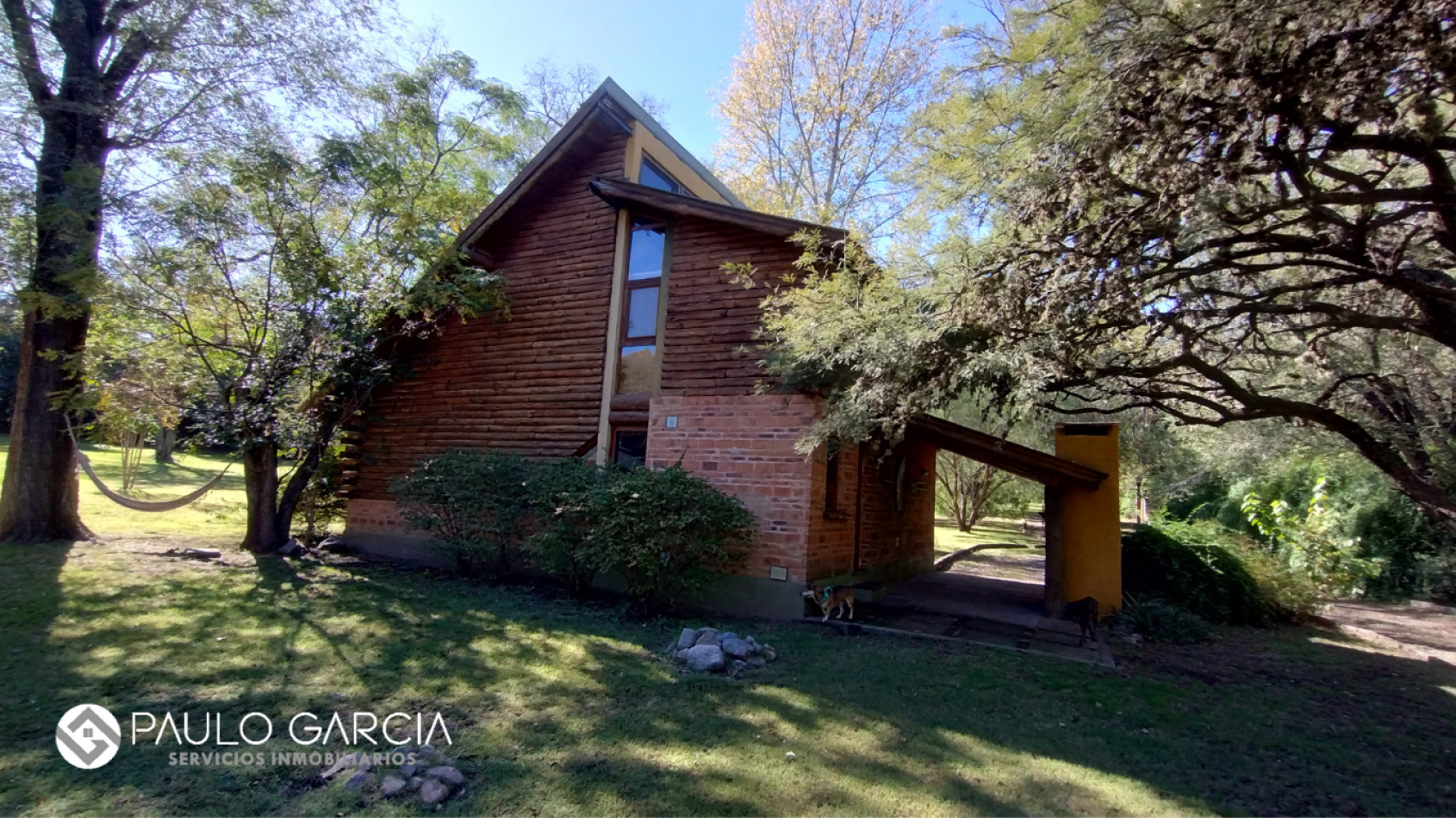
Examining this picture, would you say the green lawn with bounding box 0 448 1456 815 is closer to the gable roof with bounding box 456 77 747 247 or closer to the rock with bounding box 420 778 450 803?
the rock with bounding box 420 778 450 803

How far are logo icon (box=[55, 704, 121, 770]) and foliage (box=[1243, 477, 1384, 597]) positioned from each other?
1563cm

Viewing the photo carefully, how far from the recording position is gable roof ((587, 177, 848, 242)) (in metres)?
7.53

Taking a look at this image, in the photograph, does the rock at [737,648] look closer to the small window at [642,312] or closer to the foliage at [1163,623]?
the small window at [642,312]

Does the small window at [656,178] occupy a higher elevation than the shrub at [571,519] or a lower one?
higher

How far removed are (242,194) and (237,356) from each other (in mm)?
2243

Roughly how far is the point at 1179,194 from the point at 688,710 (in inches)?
185

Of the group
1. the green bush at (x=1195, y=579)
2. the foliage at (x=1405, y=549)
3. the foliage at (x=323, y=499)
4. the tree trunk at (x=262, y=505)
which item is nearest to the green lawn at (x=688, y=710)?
the green bush at (x=1195, y=579)

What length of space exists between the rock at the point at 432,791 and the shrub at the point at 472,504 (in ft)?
17.5

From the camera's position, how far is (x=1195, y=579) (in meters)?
9.24

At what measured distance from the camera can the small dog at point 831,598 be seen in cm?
752

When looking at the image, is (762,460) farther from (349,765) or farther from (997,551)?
(997,551)

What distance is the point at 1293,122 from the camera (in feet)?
12.3

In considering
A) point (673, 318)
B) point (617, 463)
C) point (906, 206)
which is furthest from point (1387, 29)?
point (617, 463)

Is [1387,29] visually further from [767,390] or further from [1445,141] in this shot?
[767,390]
